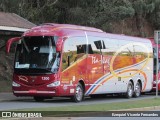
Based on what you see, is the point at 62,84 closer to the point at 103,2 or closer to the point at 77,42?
the point at 77,42

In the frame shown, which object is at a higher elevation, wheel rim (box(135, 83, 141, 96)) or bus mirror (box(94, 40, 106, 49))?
bus mirror (box(94, 40, 106, 49))

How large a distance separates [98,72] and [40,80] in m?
4.29

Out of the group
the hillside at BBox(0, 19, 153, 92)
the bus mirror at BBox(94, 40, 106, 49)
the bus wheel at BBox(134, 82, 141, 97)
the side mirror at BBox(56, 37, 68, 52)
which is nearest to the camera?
the side mirror at BBox(56, 37, 68, 52)

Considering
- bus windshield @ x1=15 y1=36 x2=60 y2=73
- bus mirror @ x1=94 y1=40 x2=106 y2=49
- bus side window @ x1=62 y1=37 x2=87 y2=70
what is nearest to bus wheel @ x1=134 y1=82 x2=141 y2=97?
bus mirror @ x1=94 y1=40 x2=106 y2=49

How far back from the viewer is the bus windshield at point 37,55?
23.4 metres

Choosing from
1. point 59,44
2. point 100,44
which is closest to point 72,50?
point 59,44

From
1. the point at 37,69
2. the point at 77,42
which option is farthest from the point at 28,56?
the point at 77,42

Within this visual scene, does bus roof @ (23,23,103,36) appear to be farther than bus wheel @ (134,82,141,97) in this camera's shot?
No

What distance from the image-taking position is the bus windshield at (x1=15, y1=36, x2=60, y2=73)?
23.4 m

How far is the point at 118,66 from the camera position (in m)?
29.1

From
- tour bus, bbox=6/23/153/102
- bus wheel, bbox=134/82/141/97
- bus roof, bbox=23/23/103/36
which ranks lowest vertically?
bus wheel, bbox=134/82/141/97

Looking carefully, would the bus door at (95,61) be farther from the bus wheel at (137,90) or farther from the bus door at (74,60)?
the bus wheel at (137,90)

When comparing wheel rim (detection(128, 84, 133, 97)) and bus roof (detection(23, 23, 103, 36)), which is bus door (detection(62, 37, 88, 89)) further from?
wheel rim (detection(128, 84, 133, 97))

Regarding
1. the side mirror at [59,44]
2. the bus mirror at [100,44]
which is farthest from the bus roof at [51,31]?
the bus mirror at [100,44]
